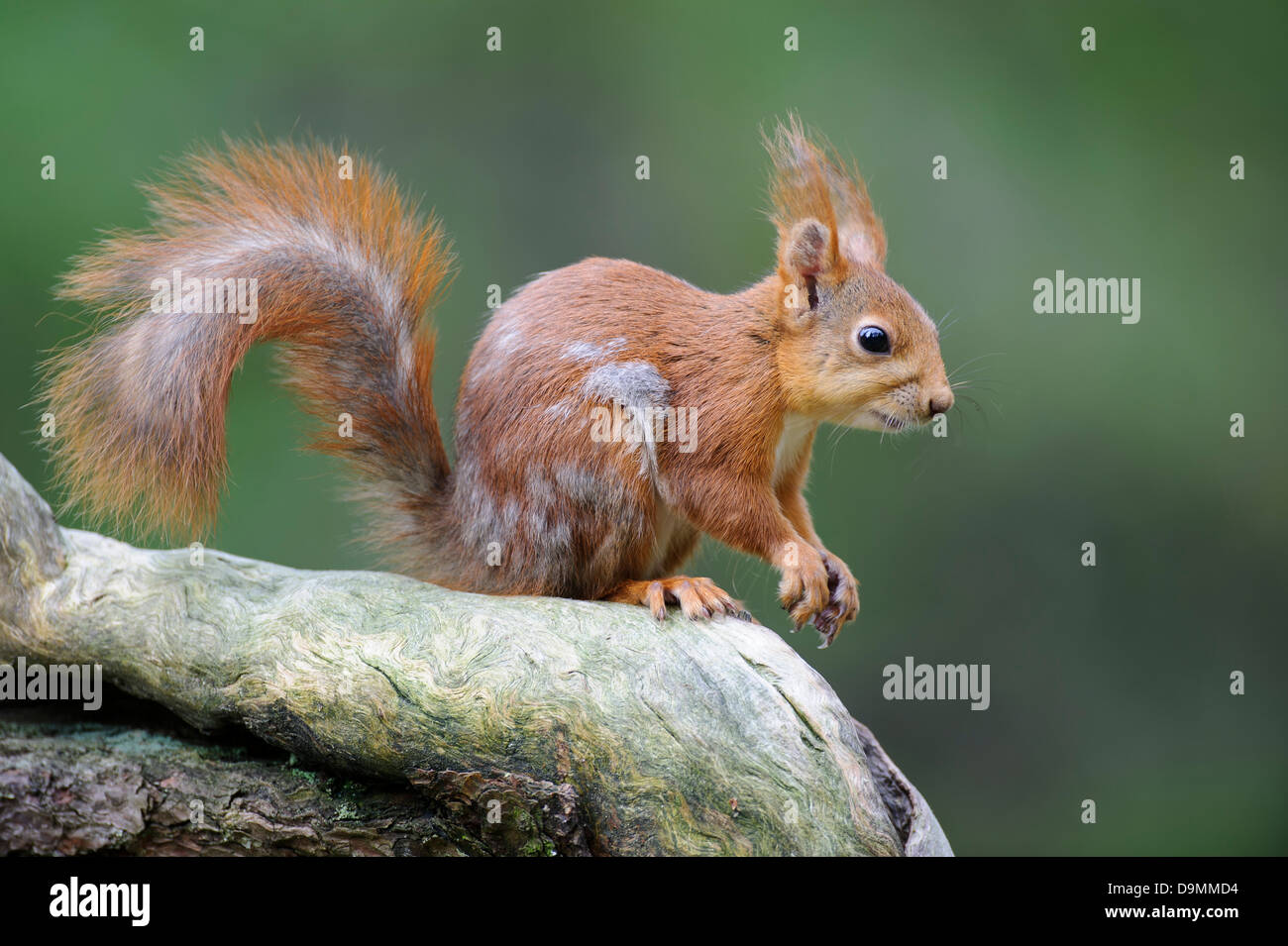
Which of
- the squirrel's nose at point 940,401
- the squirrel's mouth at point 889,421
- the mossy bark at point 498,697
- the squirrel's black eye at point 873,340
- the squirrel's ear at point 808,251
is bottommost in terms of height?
the mossy bark at point 498,697

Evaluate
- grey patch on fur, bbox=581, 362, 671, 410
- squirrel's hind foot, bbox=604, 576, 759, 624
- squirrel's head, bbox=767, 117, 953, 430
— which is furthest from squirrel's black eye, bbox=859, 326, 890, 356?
squirrel's hind foot, bbox=604, 576, 759, 624

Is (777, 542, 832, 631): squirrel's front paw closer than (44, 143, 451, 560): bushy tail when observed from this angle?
No

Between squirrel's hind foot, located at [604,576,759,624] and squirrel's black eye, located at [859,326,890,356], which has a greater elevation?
A: squirrel's black eye, located at [859,326,890,356]

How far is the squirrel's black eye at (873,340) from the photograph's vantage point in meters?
2.19

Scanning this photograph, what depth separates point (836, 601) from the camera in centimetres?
232

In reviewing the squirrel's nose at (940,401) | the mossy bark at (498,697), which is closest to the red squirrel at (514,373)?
the squirrel's nose at (940,401)

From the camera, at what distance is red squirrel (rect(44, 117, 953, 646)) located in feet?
6.77

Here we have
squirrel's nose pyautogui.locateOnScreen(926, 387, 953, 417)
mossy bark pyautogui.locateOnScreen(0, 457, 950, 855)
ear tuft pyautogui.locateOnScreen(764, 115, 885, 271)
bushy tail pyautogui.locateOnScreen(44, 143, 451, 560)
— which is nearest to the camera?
mossy bark pyautogui.locateOnScreen(0, 457, 950, 855)

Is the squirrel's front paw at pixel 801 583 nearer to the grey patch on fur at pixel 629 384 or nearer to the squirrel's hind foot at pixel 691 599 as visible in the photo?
the squirrel's hind foot at pixel 691 599

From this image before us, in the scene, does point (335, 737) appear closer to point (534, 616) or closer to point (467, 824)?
point (467, 824)

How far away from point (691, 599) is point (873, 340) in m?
0.62

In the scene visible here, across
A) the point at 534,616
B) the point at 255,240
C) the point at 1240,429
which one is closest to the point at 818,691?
the point at 534,616

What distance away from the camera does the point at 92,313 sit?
211 cm

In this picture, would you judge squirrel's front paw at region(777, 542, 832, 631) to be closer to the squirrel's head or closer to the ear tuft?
the squirrel's head
